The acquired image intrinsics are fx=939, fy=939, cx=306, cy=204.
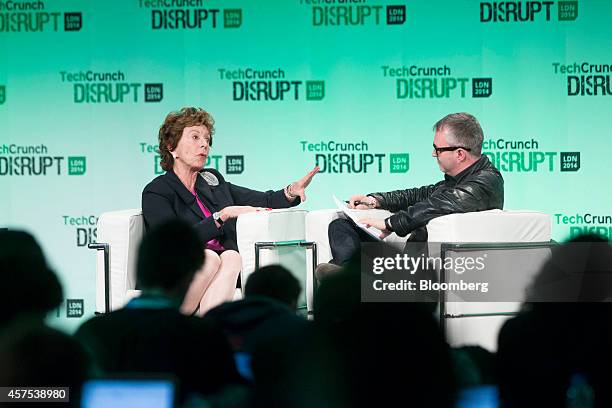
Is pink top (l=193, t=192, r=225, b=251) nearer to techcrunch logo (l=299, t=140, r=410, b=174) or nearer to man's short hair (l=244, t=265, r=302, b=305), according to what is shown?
techcrunch logo (l=299, t=140, r=410, b=174)

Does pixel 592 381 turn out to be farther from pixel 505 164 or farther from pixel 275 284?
pixel 505 164

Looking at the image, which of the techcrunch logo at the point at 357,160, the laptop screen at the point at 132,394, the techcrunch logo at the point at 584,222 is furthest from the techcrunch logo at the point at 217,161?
the laptop screen at the point at 132,394

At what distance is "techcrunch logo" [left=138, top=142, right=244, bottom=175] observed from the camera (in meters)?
7.42

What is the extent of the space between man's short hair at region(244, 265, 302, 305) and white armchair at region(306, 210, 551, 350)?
2.01 metres

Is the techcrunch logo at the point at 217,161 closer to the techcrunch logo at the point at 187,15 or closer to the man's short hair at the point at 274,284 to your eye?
the techcrunch logo at the point at 187,15

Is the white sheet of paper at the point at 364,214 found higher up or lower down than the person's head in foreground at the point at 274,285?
higher up

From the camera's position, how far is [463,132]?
17.0 ft

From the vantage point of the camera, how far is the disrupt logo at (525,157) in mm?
7211

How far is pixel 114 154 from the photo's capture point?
7410mm

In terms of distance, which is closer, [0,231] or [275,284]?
[275,284]

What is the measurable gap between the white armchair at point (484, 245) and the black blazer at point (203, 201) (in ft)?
4.05

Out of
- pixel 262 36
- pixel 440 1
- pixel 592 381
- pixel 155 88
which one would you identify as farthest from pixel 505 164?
pixel 592 381

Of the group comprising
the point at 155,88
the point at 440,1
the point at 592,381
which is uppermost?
the point at 440,1

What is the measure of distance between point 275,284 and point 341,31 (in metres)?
4.71
